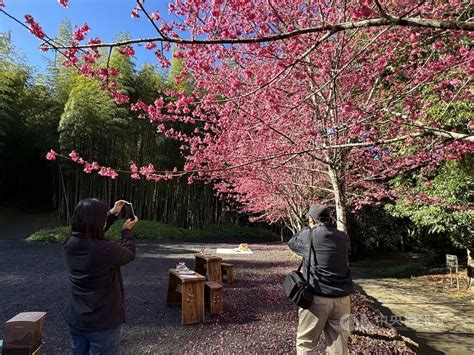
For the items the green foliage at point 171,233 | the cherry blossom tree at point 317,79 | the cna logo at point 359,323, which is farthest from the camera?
the green foliage at point 171,233

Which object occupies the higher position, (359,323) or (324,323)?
(324,323)

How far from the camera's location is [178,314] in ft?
11.3

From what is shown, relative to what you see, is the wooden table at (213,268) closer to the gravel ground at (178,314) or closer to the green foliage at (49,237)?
the gravel ground at (178,314)

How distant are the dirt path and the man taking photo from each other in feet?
5.59

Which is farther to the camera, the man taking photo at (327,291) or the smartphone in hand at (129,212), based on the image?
the man taking photo at (327,291)

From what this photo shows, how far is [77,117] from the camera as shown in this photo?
9289mm

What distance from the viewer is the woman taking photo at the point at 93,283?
1538 mm

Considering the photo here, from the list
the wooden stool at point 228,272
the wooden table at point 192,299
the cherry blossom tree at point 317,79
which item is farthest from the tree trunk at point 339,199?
the wooden stool at point 228,272

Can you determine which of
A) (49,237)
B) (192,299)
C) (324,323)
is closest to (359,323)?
(324,323)

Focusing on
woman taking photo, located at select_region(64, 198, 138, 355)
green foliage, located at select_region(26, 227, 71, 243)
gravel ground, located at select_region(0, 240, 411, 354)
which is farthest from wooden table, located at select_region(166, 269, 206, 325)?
green foliage, located at select_region(26, 227, 71, 243)

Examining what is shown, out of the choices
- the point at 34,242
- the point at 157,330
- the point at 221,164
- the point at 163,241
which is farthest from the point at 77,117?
the point at 157,330

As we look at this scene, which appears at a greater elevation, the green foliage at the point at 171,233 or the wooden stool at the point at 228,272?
the green foliage at the point at 171,233

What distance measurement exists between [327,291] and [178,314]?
78.7 inches

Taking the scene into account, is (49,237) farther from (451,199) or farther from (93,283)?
(451,199)
